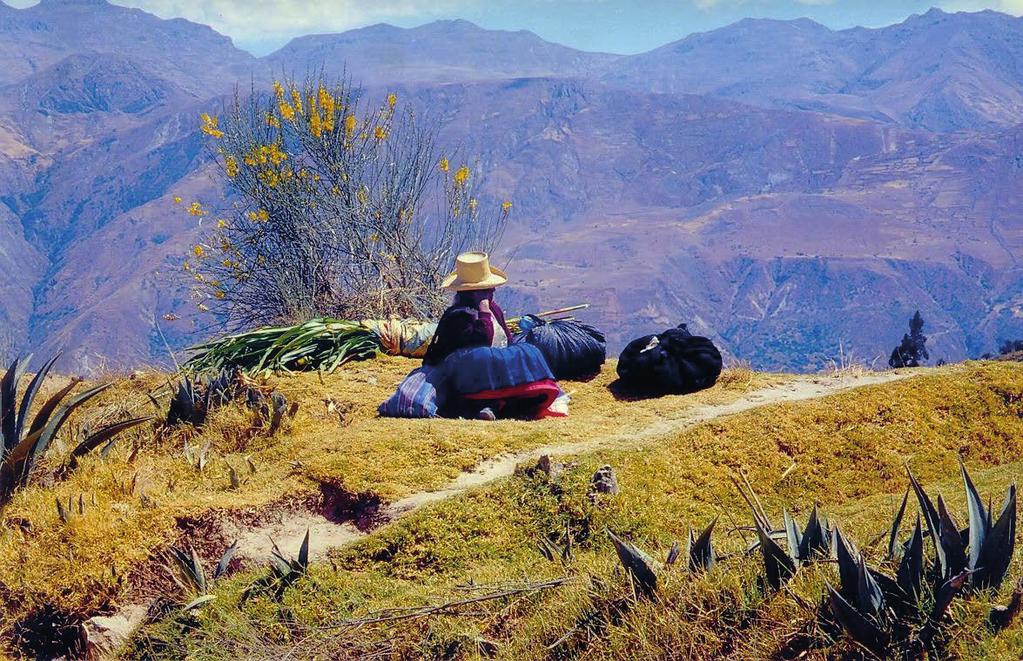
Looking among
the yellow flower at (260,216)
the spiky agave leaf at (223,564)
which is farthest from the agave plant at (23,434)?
the yellow flower at (260,216)

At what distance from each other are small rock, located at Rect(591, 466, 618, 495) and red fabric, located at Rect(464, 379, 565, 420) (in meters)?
2.54

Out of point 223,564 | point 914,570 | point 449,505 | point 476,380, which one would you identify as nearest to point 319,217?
point 476,380

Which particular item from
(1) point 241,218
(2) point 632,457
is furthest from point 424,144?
(2) point 632,457

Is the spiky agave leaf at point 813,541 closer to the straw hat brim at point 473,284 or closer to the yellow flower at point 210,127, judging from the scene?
the straw hat brim at point 473,284

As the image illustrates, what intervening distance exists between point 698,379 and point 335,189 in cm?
694

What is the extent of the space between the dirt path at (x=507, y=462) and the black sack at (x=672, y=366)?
59 cm

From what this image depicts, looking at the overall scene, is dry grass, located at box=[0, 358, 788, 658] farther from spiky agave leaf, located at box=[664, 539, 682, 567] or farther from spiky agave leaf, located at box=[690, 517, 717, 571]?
spiky agave leaf, located at box=[690, 517, 717, 571]

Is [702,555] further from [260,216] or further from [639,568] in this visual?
[260,216]

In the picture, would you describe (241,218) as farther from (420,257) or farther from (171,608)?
(171,608)

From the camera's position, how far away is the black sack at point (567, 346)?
9562 millimetres

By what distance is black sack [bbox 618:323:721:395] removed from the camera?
889 centimetres

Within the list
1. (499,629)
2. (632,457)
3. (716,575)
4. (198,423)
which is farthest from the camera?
(198,423)

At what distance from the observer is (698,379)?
29.3ft

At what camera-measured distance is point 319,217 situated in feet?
43.6
